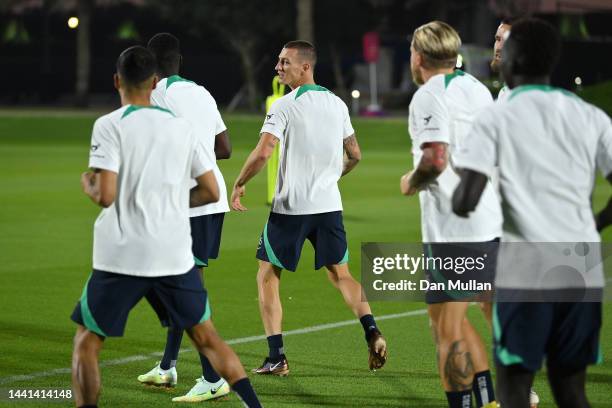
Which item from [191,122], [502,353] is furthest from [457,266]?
[191,122]

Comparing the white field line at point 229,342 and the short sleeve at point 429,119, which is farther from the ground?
the short sleeve at point 429,119

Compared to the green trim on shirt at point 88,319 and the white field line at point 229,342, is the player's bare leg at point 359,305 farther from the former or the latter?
the green trim on shirt at point 88,319

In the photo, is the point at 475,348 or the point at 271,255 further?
the point at 271,255

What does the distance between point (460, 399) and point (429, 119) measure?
150cm

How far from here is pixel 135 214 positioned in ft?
21.3

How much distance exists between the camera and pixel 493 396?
734 cm

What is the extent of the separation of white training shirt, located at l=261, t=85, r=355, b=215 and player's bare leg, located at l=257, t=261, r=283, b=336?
44 cm

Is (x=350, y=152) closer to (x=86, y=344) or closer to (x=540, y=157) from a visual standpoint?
(x=86, y=344)

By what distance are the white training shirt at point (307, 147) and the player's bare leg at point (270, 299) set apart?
44cm

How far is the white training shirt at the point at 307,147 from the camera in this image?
9.15m

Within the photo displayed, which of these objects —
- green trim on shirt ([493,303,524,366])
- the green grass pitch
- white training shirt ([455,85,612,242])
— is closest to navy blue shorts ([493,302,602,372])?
green trim on shirt ([493,303,524,366])

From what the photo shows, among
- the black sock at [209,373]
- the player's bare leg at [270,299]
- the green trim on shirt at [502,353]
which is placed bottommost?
the black sock at [209,373]

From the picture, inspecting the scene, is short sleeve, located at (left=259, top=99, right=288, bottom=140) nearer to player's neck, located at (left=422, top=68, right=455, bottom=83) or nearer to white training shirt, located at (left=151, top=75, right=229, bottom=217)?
white training shirt, located at (left=151, top=75, right=229, bottom=217)

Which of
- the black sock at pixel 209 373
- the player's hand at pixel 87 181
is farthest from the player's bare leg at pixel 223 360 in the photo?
the black sock at pixel 209 373
